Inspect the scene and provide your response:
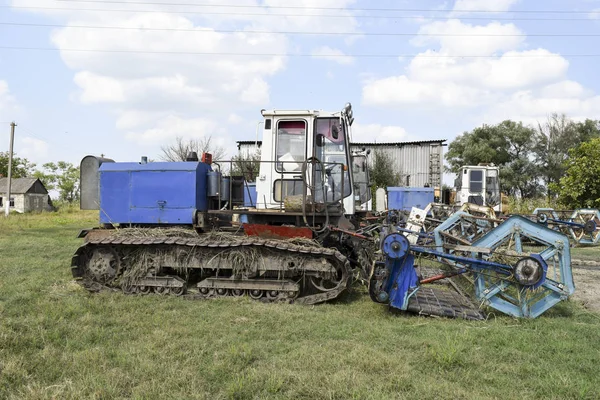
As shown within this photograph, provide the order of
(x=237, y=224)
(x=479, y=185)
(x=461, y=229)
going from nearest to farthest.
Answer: (x=237, y=224), (x=461, y=229), (x=479, y=185)

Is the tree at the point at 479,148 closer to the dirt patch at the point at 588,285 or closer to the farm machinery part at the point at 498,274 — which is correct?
the dirt patch at the point at 588,285

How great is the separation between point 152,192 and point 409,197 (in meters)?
13.8

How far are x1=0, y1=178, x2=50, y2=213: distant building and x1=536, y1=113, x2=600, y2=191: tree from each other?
5793 centimetres

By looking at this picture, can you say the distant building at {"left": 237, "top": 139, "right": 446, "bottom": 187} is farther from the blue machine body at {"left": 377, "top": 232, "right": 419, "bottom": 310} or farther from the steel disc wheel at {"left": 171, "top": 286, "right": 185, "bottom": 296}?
the blue machine body at {"left": 377, "top": 232, "right": 419, "bottom": 310}

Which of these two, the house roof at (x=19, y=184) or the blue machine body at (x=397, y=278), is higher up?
the house roof at (x=19, y=184)

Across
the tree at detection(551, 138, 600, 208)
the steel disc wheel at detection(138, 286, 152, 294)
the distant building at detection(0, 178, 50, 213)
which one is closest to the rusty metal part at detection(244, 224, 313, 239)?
the steel disc wheel at detection(138, 286, 152, 294)

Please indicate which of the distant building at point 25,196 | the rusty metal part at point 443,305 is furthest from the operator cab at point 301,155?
the distant building at point 25,196

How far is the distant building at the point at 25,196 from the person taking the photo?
56.6 meters

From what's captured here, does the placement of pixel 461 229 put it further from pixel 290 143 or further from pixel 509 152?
pixel 509 152

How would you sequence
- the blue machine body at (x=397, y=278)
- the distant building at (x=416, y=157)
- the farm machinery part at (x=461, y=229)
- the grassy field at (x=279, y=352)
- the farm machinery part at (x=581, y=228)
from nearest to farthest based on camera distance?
the grassy field at (x=279, y=352) < the blue machine body at (x=397, y=278) < the farm machinery part at (x=461, y=229) < the farm machinery part at (x=581, y=228) < the distant building at (x=416, y=157)

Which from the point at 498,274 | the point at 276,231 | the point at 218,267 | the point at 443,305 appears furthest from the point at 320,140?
the point at 498,274

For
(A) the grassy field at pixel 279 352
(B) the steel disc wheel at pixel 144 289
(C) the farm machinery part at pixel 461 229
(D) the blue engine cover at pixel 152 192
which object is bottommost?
(A) the grassy field at pixel 279 352

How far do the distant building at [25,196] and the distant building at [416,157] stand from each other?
36.2 metres

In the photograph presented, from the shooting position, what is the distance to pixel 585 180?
19000mm
